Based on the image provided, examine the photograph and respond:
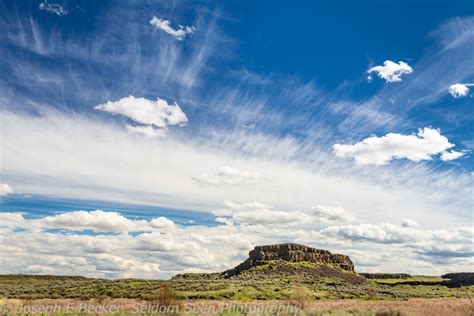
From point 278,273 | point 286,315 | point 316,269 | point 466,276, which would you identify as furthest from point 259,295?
point 466,276

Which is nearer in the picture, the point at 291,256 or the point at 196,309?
the point at 196,309

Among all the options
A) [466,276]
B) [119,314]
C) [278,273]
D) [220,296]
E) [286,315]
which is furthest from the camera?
[466,276]

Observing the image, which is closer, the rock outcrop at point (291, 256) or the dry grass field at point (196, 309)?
the dry grass field at point (196, 309)

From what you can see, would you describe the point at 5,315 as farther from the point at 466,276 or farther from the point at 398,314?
the point at 466,276

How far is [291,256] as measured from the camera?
6511 inches

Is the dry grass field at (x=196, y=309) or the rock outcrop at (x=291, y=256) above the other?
the rock outcrop at (x=291, y=256)

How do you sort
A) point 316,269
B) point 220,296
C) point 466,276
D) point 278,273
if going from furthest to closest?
point 466,276
point 316,269
point 278,273
point 220,296

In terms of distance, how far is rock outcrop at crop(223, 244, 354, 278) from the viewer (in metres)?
162

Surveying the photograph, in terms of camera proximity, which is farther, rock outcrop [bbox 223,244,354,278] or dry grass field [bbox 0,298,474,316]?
rock outcrop [bbox 223,244,354,278]

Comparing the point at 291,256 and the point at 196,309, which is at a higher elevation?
the point at 291,256

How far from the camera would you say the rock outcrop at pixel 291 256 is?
162 metres

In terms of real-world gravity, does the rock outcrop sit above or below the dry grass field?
above

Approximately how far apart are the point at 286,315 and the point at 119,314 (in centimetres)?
499

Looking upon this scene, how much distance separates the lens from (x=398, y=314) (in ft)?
57.9
